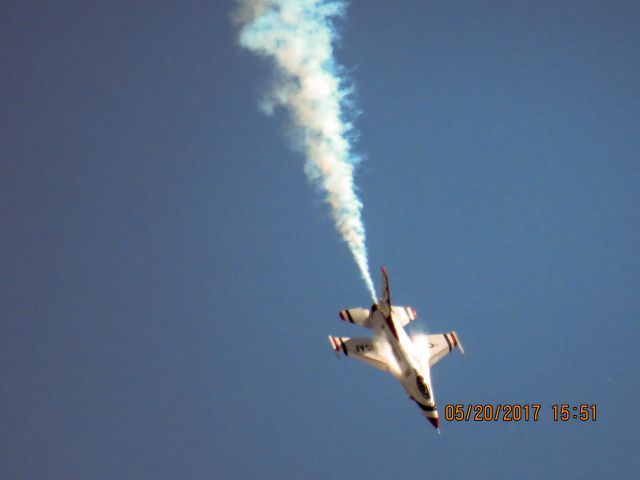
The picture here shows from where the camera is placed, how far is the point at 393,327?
64688 mm

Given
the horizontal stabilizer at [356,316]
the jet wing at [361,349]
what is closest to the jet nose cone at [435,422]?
the jet wing at [361,349]

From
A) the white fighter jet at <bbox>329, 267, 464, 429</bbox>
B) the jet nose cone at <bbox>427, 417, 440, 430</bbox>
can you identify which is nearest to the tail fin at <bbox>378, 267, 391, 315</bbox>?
the white fighter jet at <bbox>329, 267, 464, 429</bbox>

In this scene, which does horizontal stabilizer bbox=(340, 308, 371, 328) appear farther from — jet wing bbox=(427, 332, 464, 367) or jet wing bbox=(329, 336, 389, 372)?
jet wing bbox=(427, 332, 464, 367)

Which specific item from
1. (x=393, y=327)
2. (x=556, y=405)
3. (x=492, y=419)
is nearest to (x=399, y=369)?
(x=393, y=327)

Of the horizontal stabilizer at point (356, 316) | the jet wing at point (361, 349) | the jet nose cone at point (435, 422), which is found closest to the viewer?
the jet nose cone at point (435, 422)

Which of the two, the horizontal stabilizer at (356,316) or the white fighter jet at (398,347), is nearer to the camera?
the white fighter jet at (398,347)

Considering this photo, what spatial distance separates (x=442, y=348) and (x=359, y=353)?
8.66 metres

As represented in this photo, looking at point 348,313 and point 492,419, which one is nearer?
point 492,419

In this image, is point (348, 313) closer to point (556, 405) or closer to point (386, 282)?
point (386, 282)

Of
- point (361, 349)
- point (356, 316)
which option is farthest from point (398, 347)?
point (356, 316)

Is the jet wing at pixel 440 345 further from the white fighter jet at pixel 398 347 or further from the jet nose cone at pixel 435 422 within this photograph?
the jet nose cone at pixel 435 422

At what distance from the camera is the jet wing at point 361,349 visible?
211 feet

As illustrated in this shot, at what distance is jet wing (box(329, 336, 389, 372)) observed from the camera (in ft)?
211

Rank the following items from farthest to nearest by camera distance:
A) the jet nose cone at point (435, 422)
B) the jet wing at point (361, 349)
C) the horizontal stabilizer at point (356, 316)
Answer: the horizontal stabilizer at point (356, 316) → the jet wing at point (361, 349) → the jet nose cone at point (435, 422)
